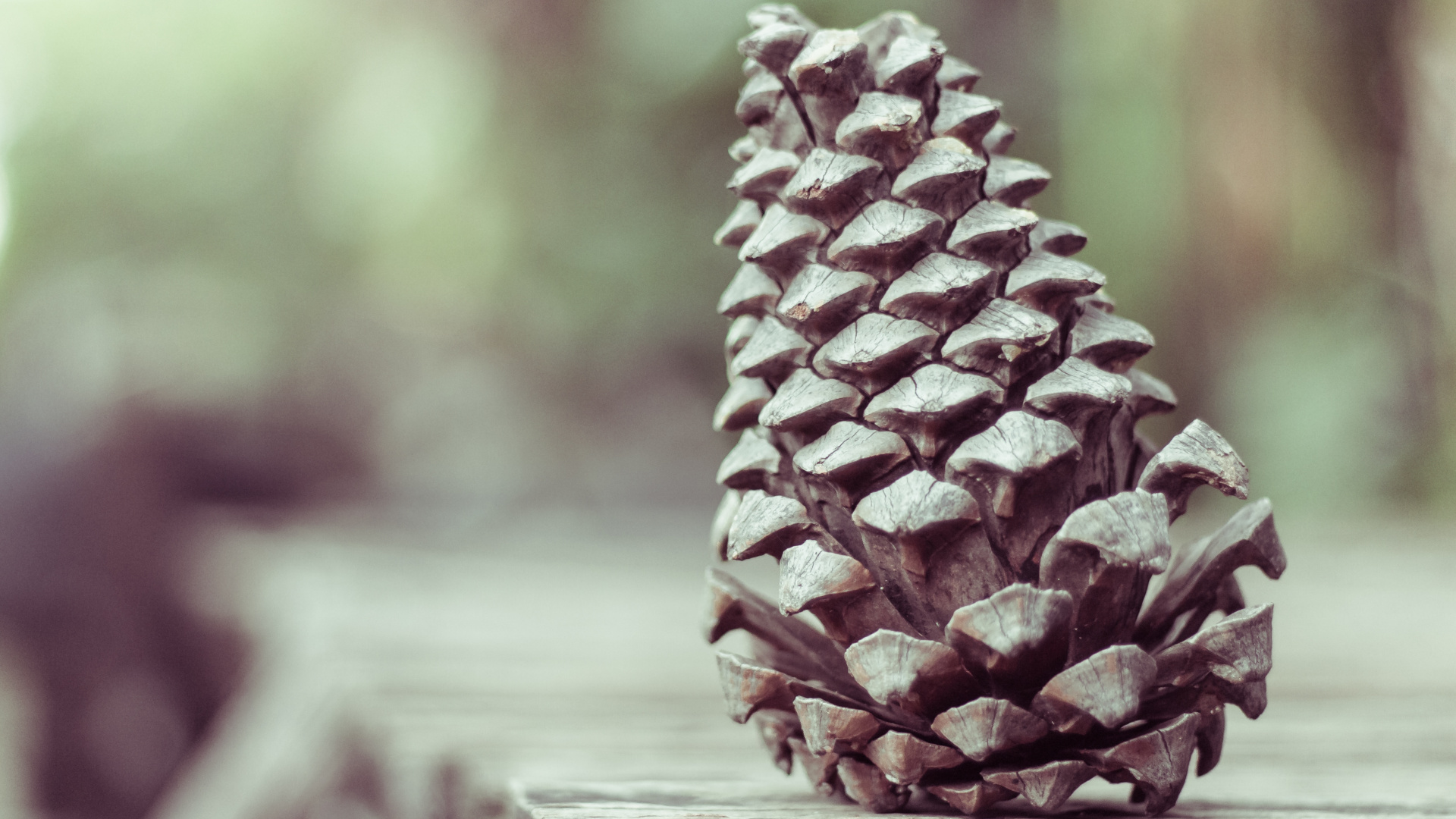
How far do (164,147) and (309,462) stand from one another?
1332mm

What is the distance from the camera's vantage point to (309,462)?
10.7ft

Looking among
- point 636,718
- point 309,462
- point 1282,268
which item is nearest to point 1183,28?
point 1282,268

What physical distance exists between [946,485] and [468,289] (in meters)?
3.59

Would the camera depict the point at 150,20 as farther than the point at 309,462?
Yes

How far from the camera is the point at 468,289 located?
3.88 m

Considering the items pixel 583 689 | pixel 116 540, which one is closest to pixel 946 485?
pixel 583 689

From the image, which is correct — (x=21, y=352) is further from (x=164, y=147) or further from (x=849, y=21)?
(x=849, y=21)

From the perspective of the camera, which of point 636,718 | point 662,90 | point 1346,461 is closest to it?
point 636,718

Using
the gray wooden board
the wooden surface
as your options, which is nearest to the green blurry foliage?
the wooden surface

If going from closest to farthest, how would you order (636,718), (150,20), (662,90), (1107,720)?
(1107,720), (636,718), (662,90), (150,20)

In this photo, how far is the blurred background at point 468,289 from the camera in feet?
7.09

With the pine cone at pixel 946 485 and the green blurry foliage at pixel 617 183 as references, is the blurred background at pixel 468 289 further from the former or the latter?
the pine cone at pixel 946 485

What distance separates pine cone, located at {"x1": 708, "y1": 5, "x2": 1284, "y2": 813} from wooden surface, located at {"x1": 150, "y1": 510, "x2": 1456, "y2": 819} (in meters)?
0.07

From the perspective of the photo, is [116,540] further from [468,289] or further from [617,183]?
[617,183]
